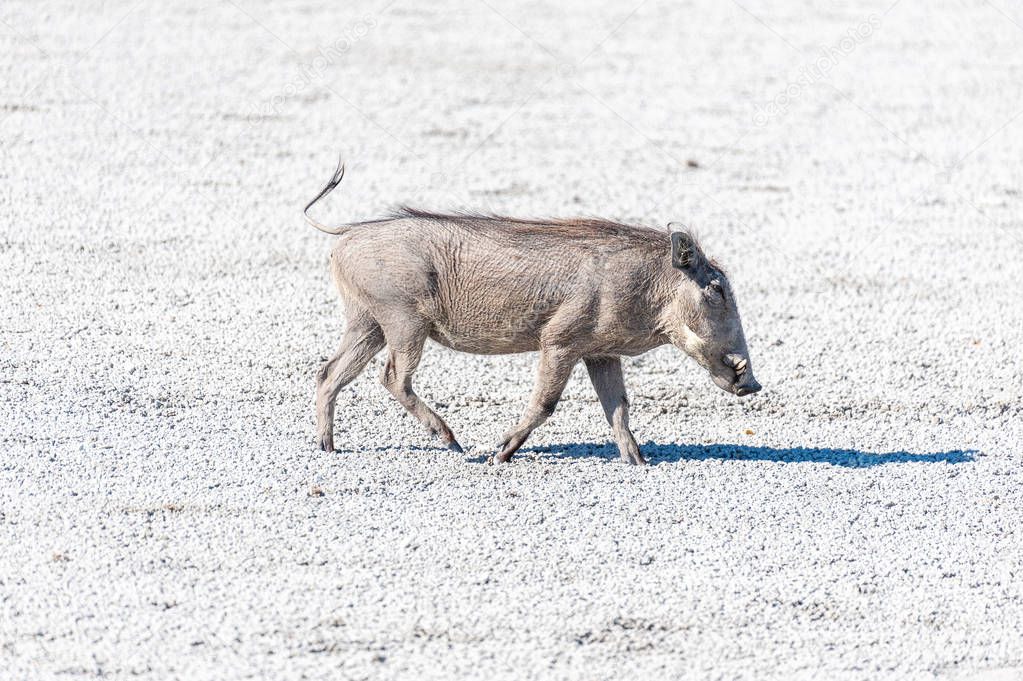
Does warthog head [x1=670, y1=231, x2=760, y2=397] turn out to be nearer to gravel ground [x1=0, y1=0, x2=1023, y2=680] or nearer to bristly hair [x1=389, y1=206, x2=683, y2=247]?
bristly hair [x1=389, y1=206, x2=683, y2=247]

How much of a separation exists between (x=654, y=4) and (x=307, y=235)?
29.6 ft

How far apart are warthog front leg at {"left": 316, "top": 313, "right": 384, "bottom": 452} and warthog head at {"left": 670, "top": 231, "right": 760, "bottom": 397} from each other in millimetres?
1227

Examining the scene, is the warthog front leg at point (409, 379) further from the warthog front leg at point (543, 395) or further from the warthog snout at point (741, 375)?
the warthog snout at point (741, 375)

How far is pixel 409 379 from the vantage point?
561cm

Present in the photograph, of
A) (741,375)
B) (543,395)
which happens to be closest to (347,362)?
(543,395)

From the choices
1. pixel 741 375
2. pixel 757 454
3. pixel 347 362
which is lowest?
pixel 757 454

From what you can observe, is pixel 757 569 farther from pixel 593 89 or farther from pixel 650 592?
pixel 593 89

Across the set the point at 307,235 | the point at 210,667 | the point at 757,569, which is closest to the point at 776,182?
the point at 307,235

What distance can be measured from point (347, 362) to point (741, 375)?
161 cm

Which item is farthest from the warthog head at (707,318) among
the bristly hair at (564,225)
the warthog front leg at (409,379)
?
the warthog front leg at (409,379)

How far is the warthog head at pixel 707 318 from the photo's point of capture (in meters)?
5.46

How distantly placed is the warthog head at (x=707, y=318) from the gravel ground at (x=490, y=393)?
1.45 ft

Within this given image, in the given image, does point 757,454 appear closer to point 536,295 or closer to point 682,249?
point 682,249

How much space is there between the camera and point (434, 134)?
1132 cm
